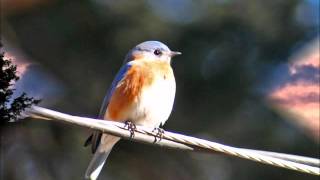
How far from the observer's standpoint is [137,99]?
266cm

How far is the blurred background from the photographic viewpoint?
292 centimetres

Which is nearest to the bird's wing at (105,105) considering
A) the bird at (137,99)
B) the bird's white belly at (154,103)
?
the bird at (137,99)

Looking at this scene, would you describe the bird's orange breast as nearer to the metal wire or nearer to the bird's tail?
the bird's tail

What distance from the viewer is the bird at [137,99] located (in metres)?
2.66

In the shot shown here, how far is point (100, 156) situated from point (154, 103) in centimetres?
28

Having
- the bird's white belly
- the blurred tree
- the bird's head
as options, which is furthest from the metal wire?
the bird's head

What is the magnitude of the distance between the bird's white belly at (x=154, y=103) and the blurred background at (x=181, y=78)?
0.35 m

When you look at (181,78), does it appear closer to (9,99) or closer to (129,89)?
(129,89)

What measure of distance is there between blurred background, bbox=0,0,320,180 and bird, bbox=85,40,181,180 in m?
0.24

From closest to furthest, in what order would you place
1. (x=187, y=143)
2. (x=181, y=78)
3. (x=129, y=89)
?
(x=187, y=143) → (x=129, y=89) → (x=181, y=78)

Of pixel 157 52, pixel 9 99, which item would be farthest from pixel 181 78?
pixel 9 99

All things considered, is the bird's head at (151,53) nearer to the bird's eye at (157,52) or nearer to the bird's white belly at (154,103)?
the bird's eye at (157,52)

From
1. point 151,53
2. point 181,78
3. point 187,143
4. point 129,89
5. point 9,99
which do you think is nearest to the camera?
point 187,143

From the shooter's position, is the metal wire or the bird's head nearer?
the metal wire
